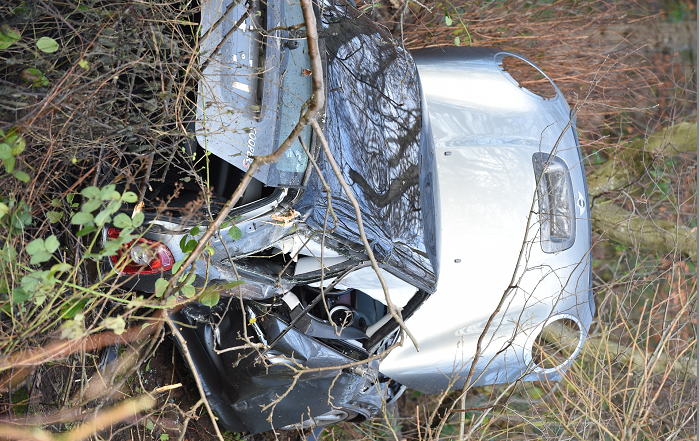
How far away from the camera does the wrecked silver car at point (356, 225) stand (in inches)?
80.7

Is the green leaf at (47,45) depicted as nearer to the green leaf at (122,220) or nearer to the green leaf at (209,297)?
the green leaf at (122,220)

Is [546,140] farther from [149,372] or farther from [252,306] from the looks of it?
[149,372]

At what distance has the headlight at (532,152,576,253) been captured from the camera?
3244 mm

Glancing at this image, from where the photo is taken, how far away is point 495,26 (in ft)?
15.3

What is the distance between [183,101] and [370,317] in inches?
71.4

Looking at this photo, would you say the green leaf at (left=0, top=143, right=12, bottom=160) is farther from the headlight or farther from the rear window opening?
the rear window opening

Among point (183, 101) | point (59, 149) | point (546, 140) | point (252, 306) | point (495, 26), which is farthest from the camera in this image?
point (495, 26)

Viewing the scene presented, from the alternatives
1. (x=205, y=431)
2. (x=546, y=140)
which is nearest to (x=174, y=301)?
(x=205, y=431)

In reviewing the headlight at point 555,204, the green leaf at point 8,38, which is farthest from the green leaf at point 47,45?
the headlight at point 555,204

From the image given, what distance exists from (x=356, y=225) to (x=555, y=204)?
1762 mm

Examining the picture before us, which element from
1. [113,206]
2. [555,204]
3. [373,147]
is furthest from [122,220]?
[555,204]

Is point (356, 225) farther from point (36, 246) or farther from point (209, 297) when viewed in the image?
point (36, 246)

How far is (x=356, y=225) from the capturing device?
2219 mm

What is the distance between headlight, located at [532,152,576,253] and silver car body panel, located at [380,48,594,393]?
52 millimetres
